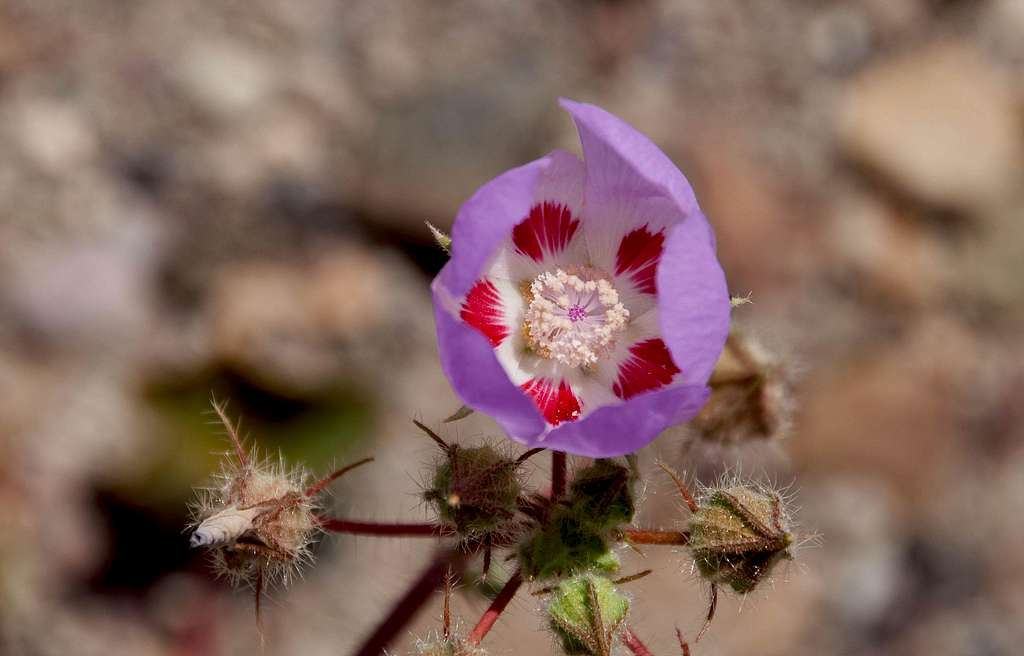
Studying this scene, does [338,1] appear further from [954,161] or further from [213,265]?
[954,161]

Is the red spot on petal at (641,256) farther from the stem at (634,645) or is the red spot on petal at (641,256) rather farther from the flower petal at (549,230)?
the stem at (634,645)

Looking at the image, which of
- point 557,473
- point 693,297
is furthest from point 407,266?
point 693,297

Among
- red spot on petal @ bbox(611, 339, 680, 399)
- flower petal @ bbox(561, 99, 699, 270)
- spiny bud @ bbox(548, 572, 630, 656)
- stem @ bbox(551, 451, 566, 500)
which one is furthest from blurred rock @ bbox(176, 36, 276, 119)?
spiny bud @ bbox(548, 572, 630, 656)

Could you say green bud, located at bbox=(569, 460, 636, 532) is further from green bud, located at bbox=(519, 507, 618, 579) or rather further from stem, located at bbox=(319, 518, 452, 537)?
stem, located at bbox=(319, 518, 452, 537)

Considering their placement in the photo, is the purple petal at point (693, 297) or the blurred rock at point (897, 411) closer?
the purple petal at point (693, 297)

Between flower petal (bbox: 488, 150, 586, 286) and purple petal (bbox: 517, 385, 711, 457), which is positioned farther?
flower petal (bbox: 488, 150, 586, 286)

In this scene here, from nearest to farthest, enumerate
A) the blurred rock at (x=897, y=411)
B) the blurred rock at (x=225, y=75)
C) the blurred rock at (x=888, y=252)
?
1. the blurred rock at (x=225, y=75)
2. the blurred rock at (x=897, y=411)
3. the blurred rock at (x=888, y=252)

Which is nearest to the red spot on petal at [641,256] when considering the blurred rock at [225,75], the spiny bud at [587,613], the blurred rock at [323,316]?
the spiny bud at [587,613]
